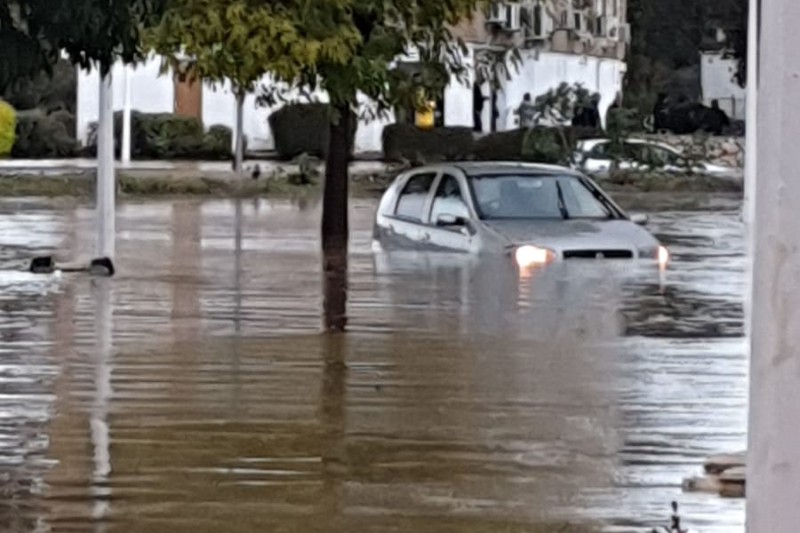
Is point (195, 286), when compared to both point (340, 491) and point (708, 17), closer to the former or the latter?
point (340, 491)

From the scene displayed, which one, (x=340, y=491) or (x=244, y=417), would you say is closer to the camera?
(x=340, y=491)

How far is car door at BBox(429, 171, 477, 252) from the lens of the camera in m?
18.8

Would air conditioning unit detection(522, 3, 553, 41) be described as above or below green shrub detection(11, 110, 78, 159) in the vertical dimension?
above

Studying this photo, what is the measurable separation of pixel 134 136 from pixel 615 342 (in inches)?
1561

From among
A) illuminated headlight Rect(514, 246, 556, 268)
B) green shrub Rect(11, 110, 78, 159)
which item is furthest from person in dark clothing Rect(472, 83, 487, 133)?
illuminated headlight Rect(514, 246, 556, 268)

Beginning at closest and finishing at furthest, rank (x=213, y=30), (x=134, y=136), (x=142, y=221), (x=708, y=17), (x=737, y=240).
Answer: (x=213, y=30) < (x=737, y=240) < (x=142, y=221) < (x=134, y=136) < (x=708, y=17)

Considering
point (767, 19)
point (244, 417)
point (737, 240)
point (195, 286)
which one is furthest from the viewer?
point (737, 240)

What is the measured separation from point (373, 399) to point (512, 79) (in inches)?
1503

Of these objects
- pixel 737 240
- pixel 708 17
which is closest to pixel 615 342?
pixel 737 240

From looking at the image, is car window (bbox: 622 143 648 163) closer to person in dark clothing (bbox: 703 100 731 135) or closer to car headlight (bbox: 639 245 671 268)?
person in dark clothing (bbox: 703 100 731 135)

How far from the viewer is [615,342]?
1366 centimetres

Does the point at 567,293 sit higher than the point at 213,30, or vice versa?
the point at 213,30

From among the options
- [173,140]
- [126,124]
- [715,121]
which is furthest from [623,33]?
[126,124]

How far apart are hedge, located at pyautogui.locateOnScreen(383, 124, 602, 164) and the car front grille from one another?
22066 mm
